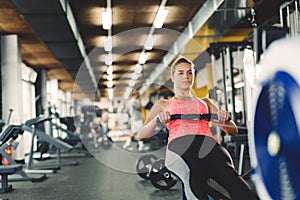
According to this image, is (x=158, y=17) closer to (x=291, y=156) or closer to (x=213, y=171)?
(x=213, y=171)

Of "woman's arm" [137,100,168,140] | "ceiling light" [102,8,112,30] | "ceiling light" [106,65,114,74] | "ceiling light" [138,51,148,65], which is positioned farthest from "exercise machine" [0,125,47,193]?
"ceiling light" [106,65,114,74]

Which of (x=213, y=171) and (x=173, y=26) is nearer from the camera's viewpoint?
(x=213, y=171)

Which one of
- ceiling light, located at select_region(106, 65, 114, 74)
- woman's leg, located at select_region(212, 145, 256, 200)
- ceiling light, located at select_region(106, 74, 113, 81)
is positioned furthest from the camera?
ceiling light, located at select_region(106, 74, 113, 81)

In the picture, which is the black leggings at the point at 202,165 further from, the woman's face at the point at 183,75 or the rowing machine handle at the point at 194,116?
the woman's face at the point at 183,75

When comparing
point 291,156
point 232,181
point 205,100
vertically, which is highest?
point 205,100

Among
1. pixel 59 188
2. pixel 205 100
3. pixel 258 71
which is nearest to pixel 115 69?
pixel 59 188

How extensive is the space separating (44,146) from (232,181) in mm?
6585

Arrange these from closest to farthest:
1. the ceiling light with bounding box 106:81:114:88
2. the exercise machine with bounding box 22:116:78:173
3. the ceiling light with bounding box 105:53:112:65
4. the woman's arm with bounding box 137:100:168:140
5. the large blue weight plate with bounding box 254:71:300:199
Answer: the large blue weight plate with bounding box 254:71:300:199 < the woman's arm with bounding box 137:100:168:140 < the exercise machine with bounding box 22:116:78:173 < the ceiling light with bounding box 105:53:112:65 < the ceiling light with bounding box 106:81:114:88

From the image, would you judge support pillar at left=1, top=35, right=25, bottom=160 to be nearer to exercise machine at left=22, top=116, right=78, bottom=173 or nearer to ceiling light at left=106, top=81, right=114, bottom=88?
→ exercise machine at left=22, top=116, right=78, bottom=173

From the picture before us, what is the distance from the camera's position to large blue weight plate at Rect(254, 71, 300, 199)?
0.82 m

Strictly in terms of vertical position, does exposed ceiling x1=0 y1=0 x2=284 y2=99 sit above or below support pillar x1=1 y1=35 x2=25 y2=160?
above

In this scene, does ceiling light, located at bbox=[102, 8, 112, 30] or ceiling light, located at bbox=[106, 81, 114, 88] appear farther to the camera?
ceiling light, located at bbox=[106, 81, 114, 88]

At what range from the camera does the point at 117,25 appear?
8.73 meters

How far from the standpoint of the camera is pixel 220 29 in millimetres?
8625
